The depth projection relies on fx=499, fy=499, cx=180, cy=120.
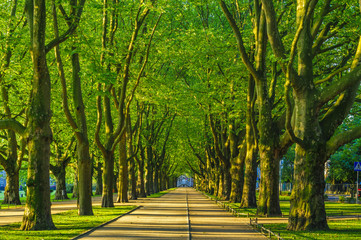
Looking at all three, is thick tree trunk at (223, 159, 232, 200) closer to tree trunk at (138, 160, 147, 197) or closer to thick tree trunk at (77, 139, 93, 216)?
tree trunk at (138, 160, 147, 197)

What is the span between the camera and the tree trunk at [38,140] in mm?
15984

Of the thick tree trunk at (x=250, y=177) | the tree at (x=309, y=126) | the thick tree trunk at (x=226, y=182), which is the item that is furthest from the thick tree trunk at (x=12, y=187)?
the tree at (x=309, y=126)

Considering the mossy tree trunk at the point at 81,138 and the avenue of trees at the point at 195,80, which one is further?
the mossy tree trunk at the point at 81,138

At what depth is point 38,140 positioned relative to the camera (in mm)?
16281

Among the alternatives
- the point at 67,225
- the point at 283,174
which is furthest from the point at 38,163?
the point at 283,174

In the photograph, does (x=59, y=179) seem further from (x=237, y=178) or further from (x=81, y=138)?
(x=81, y=138)

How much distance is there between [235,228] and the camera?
17.8 meters

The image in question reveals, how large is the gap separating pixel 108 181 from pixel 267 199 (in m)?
11.7

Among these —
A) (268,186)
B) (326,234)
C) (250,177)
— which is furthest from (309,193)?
(250,177)

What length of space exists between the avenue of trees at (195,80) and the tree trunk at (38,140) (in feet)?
0.11

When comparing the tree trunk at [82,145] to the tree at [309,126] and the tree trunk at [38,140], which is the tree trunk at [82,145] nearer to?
the tree trunk at [38,140]

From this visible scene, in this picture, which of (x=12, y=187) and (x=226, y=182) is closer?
(x=12, y=187)

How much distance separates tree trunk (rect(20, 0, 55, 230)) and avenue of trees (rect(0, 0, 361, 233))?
0.03m

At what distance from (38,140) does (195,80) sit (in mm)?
33438
